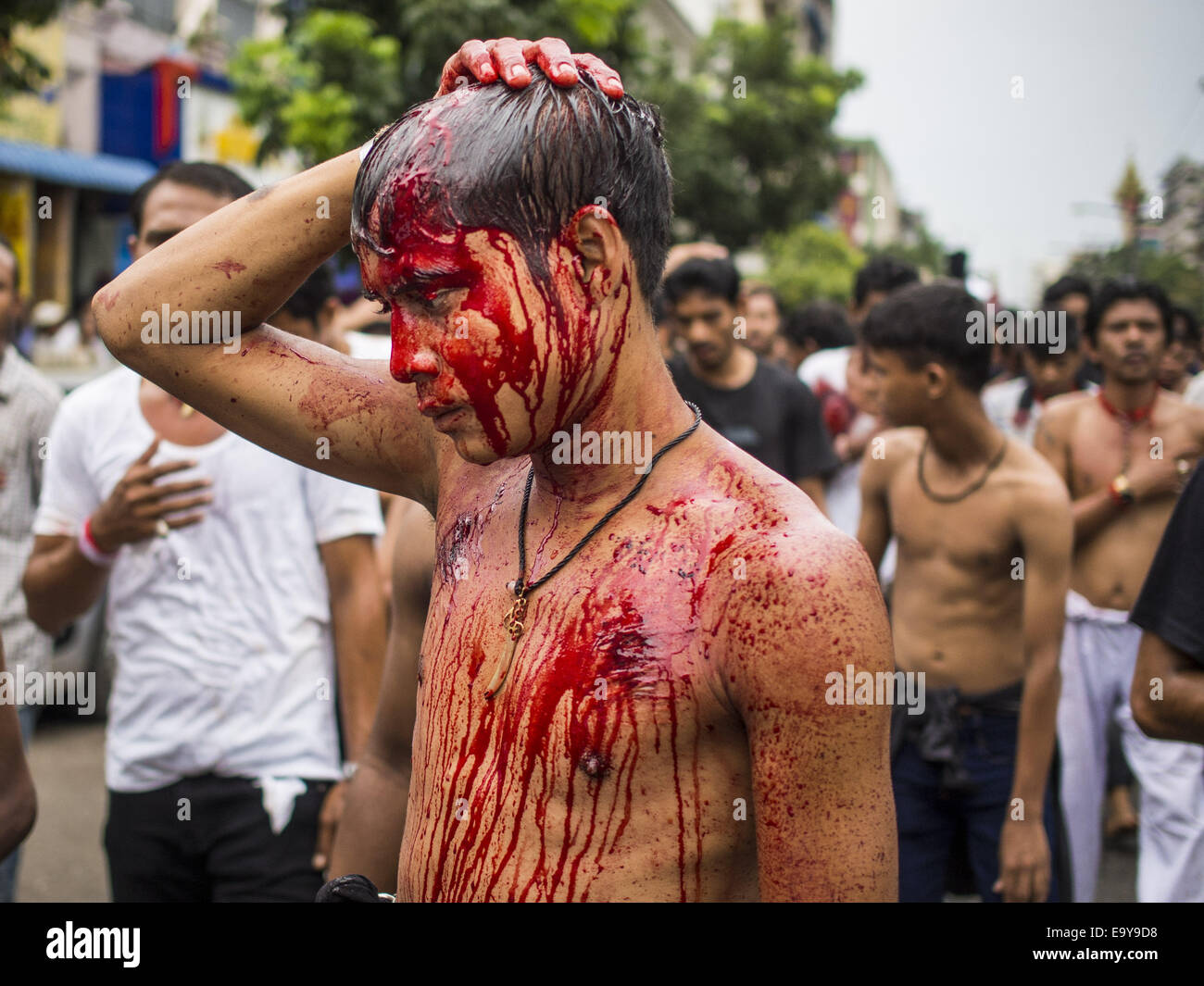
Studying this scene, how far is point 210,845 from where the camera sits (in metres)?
3.08

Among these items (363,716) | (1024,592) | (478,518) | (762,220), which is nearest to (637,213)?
(478,518)

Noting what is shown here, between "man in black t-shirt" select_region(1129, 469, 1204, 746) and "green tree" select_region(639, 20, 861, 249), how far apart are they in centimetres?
2067

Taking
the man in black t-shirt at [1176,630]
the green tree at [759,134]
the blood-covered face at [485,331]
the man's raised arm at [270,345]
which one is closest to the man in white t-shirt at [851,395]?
the man in black t-shirt at [1176,630]

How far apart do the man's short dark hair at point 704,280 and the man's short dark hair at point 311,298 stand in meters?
1.99

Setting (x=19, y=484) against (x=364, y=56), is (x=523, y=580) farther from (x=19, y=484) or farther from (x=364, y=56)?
(x=364, y=56)

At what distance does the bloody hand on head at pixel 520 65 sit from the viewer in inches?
63.5

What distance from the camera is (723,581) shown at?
5.17ft

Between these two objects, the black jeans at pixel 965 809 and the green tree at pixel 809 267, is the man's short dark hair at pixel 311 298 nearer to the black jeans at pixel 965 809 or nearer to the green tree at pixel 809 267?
the black jeans at pixel 965 809
